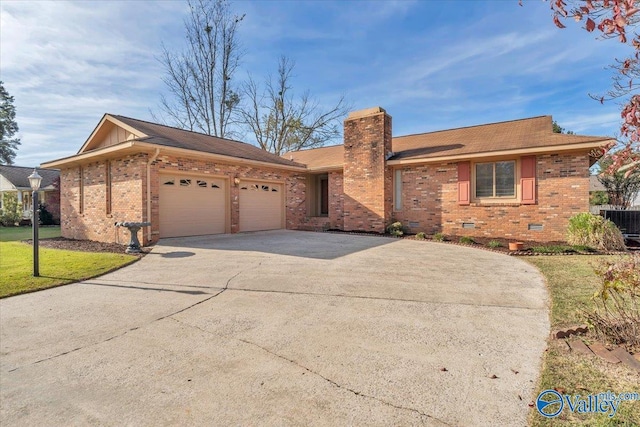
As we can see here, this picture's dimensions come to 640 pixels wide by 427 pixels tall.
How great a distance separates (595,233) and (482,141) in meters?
4.95

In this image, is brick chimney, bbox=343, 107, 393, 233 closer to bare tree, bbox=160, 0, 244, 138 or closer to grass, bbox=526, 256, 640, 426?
grass, bbox=526, 256, 640, 426

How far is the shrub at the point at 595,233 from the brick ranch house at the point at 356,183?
944 mm

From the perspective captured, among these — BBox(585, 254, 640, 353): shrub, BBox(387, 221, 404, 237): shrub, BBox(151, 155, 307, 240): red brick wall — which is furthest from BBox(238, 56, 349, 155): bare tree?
BBox(585, 254, 640, 353): shrub

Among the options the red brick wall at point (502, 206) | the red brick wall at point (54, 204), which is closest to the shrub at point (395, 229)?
the red brick wall at point (502, 206)

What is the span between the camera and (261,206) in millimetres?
13406

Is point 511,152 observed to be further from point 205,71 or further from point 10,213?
point 10,213

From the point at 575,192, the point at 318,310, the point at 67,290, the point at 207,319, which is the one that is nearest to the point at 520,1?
the point at 318,310

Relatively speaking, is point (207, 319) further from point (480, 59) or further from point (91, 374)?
point (480, 59)

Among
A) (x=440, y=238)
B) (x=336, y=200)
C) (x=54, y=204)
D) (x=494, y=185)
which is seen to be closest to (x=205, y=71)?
(x=54, y=204)

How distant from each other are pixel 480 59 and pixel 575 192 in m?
5.98

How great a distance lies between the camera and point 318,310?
13.6 feet

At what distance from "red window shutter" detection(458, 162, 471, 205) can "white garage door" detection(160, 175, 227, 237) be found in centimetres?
888

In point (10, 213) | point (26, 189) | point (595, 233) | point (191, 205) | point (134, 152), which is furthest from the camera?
point (26, 189)

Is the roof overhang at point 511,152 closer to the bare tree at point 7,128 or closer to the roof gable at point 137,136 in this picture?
the roof gable at point 137,136
